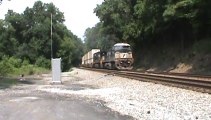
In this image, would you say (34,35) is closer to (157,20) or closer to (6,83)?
(157,20)

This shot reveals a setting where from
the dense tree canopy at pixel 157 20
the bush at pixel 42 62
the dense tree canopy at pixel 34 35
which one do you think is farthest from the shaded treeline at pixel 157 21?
the dense tree canopy at pixel 34 35

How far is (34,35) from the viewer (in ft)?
282

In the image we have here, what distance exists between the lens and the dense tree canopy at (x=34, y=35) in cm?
8388

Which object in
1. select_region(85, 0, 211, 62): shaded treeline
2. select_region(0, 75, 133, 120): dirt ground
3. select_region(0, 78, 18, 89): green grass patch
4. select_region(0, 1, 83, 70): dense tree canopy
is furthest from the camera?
select_region(0, 1, 83, 70): dense tree canopy

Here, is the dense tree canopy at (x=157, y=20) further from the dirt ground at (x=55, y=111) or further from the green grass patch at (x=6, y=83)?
the dirt ground at (x=55, y=111)

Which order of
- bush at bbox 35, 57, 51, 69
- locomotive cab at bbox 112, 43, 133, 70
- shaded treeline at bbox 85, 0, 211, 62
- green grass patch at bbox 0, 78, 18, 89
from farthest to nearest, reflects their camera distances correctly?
bush at bbox 35, 57, 51, 69 → locomotive cab at bbox 112, 43, 133, 70 → shaded treeline at bbox 85, 0, 211, 62 → green grass patch at bbox 0, 78, 18, 89

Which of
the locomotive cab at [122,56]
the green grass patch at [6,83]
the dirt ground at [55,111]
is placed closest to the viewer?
the dirt ground at [55,111]

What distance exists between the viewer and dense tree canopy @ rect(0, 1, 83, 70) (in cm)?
8388

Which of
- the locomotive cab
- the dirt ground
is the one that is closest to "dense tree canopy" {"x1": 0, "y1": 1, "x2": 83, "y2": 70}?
the locomotive cab

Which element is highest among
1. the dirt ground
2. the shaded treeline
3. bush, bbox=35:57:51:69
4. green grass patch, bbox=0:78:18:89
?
the shaded treeline

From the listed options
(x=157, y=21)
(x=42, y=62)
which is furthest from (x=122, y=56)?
(x=42, y=62)

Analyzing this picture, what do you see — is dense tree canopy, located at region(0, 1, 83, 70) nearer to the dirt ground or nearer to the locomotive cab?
the locomotive cab

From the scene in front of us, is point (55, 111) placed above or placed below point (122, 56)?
below

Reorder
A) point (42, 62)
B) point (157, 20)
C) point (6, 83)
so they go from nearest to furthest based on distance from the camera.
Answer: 1. point (6, 83)
2. point (157, 20)
3. point (42, 62)
